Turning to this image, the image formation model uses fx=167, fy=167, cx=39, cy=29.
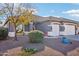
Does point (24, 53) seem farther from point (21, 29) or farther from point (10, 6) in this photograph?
point (10, 6)

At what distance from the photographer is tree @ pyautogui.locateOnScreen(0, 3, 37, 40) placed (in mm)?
1955

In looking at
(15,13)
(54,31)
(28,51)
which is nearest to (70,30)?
(54,31)

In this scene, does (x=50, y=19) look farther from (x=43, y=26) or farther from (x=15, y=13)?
(x=15, y=13)

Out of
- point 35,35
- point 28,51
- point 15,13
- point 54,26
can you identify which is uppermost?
point 15,13

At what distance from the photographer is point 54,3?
6.39 feet

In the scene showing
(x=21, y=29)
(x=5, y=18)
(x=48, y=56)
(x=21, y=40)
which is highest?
(x=5, y=18)

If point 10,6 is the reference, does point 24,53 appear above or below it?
below

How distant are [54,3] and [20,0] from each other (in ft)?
1.31

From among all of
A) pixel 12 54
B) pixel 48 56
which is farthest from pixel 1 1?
pixel 48 56

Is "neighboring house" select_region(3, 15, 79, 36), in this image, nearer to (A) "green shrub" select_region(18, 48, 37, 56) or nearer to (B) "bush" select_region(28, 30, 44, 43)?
(B) "bush" select_region(28, 30, 44, 43)

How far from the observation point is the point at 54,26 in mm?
1952

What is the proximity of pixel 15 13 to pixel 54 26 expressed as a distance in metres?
0.48

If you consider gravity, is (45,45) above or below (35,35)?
below

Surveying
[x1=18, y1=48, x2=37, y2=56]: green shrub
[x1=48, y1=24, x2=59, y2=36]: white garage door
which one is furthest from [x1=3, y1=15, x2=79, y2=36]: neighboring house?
[x1=18, y1=48, x2=37, y2=56]: green shrub
